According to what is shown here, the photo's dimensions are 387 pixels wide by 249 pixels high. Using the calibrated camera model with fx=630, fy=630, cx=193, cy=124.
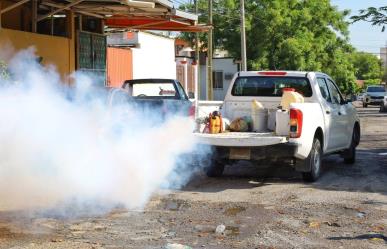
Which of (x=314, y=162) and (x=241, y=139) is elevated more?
(x=241, y=139)

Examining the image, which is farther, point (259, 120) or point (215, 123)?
point (259, 120)

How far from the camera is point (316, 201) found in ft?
27.8

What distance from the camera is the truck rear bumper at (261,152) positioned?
31.0 feet

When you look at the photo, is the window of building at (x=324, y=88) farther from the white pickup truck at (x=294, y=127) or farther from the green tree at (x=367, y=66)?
the green tree at (x=367, y=66)

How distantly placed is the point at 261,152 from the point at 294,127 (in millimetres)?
635

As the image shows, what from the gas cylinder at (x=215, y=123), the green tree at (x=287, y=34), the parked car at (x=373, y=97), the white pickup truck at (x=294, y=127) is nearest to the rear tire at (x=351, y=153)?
the white pickup truck at (x=294, y=127)

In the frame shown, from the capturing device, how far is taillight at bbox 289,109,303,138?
9.33m

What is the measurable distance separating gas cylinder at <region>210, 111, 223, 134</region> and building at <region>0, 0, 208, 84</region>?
3608 millimetres

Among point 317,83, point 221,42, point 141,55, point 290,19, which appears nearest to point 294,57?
point 290,19

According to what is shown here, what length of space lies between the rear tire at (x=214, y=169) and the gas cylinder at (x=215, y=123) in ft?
1.84

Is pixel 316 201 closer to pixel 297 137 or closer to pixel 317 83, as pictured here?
pixel 297 137

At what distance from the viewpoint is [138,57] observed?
94.2ft

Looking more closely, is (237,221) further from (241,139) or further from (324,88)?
(324,88)

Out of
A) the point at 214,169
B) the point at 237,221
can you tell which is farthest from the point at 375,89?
the point at 237,221
